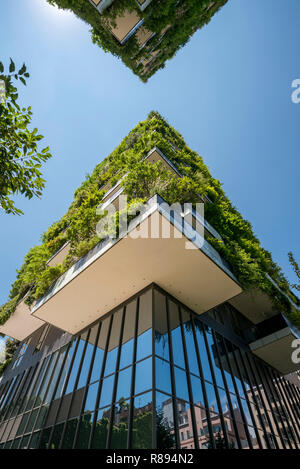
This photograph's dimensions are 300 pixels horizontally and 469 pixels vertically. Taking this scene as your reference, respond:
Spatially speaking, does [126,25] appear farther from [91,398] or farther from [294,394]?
[294,394]

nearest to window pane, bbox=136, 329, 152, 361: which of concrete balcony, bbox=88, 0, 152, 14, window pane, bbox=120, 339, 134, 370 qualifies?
window pane, bbox=120, 339, 134, 370

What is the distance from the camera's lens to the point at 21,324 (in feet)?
57.5

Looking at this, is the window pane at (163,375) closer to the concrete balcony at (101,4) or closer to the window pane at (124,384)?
the window pane at (124,384)

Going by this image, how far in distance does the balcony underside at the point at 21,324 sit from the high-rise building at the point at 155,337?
2381 millimetres

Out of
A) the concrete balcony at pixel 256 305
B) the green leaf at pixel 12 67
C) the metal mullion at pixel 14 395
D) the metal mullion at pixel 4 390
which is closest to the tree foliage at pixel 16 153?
the green leaf at pixel 12 67

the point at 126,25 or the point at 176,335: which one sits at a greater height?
the point at 126,25

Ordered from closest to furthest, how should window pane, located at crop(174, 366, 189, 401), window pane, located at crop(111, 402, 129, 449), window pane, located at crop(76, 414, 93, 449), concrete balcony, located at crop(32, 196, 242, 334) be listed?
window pane, located at crop(111, 402, 129, 449) → window pane, located at crop(174, 366, 189, 401) → window pane, located at crop(76, 414, 93, 449) → concrete balcony, located at crop(32, 196, 242, 334)

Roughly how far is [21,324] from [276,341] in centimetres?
1692

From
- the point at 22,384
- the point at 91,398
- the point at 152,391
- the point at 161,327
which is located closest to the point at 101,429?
the point at 91,398

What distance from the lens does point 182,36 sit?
1156cm

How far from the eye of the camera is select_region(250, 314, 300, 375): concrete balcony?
13.1m

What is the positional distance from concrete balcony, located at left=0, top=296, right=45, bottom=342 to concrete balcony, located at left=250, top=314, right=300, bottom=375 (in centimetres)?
1423

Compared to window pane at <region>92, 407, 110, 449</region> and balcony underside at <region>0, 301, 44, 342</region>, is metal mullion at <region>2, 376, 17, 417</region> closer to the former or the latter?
balcony underside at <region>0, 301, 44, 342</region>

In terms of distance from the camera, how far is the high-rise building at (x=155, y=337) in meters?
7.71
